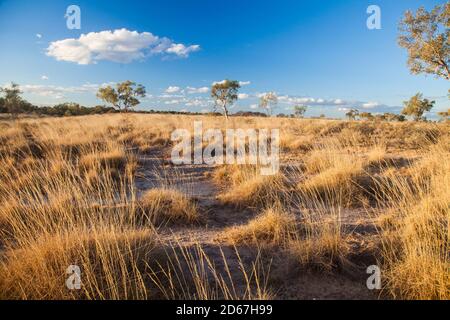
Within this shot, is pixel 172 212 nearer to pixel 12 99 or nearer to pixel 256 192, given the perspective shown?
pixel 256 192

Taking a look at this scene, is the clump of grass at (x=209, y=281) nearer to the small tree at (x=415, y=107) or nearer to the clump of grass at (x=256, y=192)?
the clump of grass at (x=256, y=192)

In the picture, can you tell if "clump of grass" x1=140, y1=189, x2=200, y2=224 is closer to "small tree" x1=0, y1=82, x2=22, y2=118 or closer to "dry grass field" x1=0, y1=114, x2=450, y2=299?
"dry grass field" x1=0, y1=114, x2=450, y2=299

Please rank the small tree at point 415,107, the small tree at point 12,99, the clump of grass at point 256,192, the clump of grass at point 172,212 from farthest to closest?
the small tree at point 415,107 < the small tree at point 12,99 < the clump of grass at point 256,192 < the clump of grass at point 172,212

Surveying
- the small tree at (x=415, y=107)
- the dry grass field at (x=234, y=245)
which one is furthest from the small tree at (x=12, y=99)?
the small tree at (x=415, y=107)

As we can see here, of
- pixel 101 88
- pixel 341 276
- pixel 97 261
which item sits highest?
pixel 101 88

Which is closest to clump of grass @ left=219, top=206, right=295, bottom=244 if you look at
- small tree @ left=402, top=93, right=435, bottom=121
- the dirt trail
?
the dirt trail

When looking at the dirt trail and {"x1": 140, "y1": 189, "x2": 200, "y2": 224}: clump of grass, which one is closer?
the dirt trail

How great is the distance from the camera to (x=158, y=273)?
2758 mm

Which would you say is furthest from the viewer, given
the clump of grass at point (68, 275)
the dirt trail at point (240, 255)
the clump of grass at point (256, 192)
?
the clump of grass at point (256, 192)

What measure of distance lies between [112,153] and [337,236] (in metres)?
6.42

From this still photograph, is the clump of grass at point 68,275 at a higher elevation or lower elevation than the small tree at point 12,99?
lower
